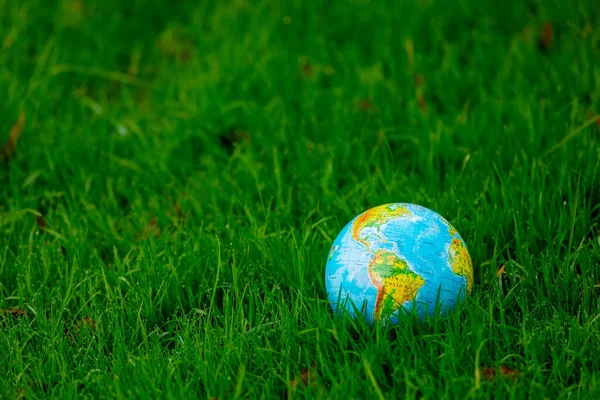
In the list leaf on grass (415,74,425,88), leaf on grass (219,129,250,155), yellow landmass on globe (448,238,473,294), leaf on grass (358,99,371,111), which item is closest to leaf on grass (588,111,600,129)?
leaf on grass (415,74,425,88)

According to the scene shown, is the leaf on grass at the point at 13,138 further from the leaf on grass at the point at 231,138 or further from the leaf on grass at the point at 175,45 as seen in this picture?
the leaf on grass at the point at 175,45

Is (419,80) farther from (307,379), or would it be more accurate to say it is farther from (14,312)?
(14,312)

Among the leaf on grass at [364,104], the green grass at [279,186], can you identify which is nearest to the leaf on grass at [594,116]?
the green grass at [279,186]

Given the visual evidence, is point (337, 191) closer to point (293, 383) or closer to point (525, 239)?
point (525, 239)

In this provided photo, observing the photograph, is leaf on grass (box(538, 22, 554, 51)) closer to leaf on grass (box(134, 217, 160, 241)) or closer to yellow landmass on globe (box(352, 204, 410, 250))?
yellow landmass on globe (box(352, 204, 410, 250))

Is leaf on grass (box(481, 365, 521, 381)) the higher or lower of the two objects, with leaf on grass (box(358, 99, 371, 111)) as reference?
lower

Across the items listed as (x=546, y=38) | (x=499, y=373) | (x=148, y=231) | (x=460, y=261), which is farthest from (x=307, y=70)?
(x=499, y=373)

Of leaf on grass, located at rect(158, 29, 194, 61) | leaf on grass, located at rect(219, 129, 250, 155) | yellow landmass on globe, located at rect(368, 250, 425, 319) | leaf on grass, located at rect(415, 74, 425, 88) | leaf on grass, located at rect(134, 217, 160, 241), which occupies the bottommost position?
leaf on grass, located at rect(134, 217, 160, 241)
